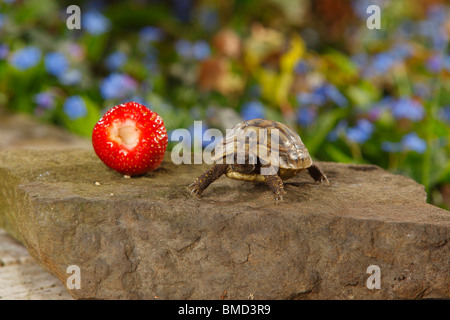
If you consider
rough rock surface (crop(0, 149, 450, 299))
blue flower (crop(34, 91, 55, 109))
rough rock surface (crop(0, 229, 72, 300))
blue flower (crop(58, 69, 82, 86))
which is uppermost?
blue flower (crop(58, 69, 82, 86))

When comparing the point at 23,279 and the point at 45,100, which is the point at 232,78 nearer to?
the point at 45,100

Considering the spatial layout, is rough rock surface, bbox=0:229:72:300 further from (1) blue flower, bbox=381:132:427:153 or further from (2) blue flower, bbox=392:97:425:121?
(2) blue flower, bbox=392:97:425:121

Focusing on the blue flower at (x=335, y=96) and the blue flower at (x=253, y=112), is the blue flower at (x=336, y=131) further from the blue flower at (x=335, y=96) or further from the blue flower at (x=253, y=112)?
the blue flower at (x=253, y=112)

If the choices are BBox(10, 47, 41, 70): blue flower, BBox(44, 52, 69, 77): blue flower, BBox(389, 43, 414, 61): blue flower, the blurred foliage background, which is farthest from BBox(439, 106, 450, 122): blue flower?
BBox(10, 47, 41, 70): blue flower

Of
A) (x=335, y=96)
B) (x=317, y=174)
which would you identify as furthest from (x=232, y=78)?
(x=317, y=174)

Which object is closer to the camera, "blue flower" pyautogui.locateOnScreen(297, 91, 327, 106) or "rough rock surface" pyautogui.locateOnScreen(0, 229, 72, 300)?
"rough rock surface" pyautogui.locateOnScreen(0, 229, 72, 300)

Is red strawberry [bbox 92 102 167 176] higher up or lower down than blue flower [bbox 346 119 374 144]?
higher up

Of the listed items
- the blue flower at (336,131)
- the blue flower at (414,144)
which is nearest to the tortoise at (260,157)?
the blue flower at (414,144)

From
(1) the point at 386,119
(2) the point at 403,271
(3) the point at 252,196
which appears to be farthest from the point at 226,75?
(2) the point at 403,271
